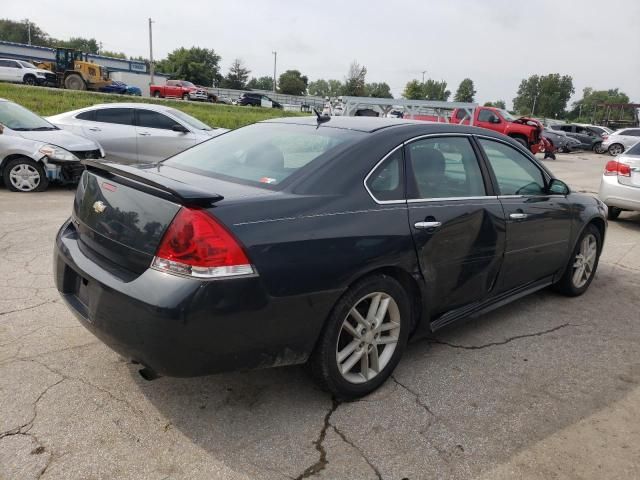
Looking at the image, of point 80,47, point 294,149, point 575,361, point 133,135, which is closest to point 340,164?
point 294,149

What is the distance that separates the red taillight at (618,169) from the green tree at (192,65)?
82.9m

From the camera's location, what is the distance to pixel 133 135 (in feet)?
32.6

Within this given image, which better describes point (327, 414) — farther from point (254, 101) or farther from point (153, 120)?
point (254, 101)

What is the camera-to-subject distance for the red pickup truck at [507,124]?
20391 mm

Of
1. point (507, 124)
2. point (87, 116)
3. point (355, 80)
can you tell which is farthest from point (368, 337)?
point (355, 80)

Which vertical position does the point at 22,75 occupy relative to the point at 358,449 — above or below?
above

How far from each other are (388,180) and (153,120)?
8.38 m

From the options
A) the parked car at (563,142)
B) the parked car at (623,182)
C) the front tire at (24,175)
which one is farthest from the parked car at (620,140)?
the front tire at (24,175)

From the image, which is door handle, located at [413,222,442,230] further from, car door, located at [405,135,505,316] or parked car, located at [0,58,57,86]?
parked car, located at [0,58,57,86]

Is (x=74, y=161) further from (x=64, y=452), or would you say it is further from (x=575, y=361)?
(x=575, y=361)

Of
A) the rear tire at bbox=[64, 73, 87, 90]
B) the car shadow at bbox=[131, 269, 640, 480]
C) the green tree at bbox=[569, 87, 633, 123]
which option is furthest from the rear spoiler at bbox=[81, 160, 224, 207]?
the green tree at bbox=[569, 87, 633, 123]

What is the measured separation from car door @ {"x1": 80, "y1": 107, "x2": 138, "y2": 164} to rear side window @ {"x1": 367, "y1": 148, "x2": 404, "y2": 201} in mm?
7990

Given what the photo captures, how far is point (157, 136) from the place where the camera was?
10078 millimetres

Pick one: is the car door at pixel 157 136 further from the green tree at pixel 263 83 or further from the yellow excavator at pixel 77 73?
the green tree at pixel 263 83
